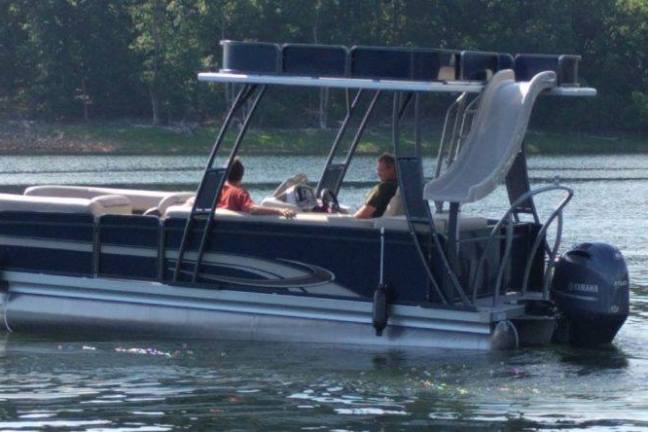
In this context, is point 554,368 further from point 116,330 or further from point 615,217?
point 615,217

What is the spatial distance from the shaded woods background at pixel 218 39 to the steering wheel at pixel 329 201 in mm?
39958

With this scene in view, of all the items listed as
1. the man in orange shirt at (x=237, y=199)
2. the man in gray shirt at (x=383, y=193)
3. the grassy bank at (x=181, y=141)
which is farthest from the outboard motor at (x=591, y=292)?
the grassy bank at (x=181, y=141)

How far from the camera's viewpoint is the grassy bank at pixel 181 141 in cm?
4850

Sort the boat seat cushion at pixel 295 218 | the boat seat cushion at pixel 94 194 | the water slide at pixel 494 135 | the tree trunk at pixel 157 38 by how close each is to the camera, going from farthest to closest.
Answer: the tree trunk at pixel 157 38, the boat seat cushion at pixel 94 194, the boat seat cushion at pixel 295 218, the water slide at pixel 494 135

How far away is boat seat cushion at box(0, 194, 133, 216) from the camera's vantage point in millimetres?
12672

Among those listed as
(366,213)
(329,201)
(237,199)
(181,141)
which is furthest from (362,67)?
(181,141)

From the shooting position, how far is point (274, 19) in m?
58.5

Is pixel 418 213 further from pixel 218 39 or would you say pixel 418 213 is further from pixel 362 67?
pixel 218 39

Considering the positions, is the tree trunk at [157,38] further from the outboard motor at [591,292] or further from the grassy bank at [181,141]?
the outboard motor at [591,292]

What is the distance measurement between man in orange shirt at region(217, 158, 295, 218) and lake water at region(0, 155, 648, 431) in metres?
1.11

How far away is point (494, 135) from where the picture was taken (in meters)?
11.7

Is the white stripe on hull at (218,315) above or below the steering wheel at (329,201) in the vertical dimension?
below

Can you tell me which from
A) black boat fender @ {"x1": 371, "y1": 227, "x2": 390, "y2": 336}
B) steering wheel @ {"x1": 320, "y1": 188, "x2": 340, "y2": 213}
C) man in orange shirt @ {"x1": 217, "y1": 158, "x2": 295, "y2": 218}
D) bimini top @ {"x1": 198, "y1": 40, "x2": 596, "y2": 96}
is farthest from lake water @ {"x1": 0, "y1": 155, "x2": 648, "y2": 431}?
bimini top @ {"x1": 198, "y1": 40, "x2": 596, "y2": 96}

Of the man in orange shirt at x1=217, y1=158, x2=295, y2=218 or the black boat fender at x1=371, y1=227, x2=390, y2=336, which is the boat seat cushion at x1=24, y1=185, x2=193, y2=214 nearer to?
the man in orange shirt at x1=217, y1=158, x2=295, y2=218
